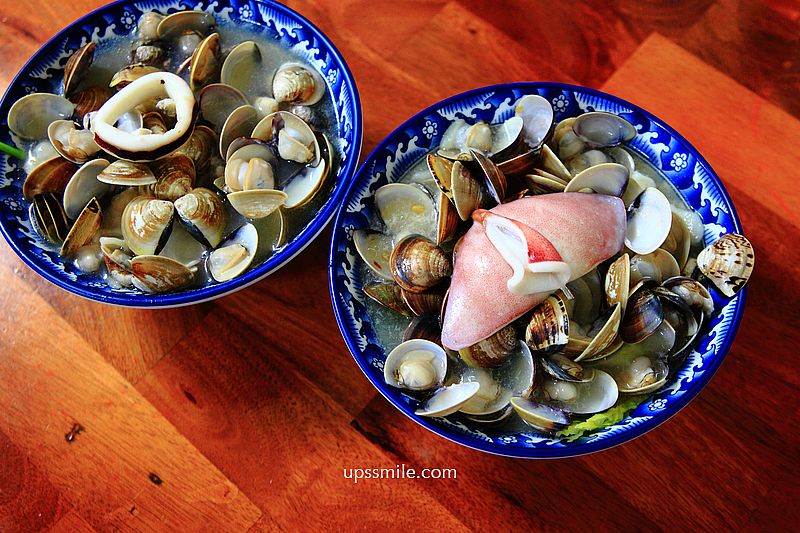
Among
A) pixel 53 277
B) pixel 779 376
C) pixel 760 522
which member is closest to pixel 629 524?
pixel 760 522

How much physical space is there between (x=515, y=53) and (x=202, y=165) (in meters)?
0.53

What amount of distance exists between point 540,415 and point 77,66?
79cm

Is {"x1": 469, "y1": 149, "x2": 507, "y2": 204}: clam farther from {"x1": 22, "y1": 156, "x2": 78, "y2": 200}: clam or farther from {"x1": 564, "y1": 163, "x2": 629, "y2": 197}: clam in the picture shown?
{"x1": 22, "y1": 156, "x2": 78, "y2": 200}: clam

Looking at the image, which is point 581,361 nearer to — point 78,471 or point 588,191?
point 588,191

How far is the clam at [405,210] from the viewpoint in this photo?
83 centimetres

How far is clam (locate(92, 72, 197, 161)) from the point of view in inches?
32.2

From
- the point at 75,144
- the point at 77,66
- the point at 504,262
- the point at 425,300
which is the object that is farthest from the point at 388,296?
the point at 77,66

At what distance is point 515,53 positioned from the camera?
107 cm

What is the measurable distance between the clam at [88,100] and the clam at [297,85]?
0.25 m

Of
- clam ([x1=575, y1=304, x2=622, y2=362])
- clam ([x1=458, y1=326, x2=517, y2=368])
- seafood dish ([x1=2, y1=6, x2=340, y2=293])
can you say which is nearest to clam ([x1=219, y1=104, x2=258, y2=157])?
seafood dish ([x1=2, y1=6, x2=340, y2=293])

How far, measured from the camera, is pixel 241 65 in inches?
37.9

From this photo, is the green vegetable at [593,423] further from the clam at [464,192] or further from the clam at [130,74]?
the clam at [130,74]

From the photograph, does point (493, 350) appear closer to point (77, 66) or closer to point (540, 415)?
point (540, 415)

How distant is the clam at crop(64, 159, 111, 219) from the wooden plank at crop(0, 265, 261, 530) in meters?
0.20
